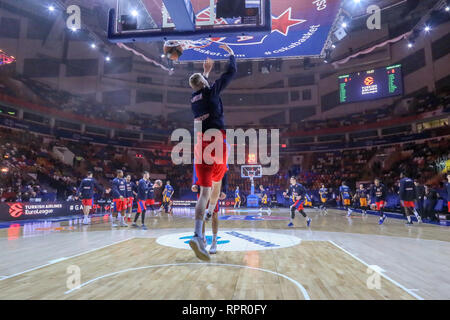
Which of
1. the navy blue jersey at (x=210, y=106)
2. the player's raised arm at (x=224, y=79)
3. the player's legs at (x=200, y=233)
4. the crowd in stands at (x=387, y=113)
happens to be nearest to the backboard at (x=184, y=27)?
the player's raised arm at (x=224, y=79)

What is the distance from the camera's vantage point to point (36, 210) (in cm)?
1157

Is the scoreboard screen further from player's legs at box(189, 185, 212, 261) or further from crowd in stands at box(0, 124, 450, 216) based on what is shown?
player's legs at box(189, 185, 212, 261)

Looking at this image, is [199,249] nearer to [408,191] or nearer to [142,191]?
[142,191]

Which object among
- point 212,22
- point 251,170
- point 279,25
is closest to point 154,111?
point 251,170

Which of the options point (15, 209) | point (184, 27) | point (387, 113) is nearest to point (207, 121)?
point (184, 27)

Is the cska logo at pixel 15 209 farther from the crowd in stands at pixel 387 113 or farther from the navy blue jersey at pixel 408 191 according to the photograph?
the crowd in stands at pixel 387 113

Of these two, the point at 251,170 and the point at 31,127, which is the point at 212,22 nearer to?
the point at 251,170

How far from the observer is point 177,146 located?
31.0m

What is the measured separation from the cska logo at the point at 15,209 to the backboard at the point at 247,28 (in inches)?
363

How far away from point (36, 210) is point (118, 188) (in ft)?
16.8

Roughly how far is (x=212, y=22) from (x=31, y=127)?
22.8 m

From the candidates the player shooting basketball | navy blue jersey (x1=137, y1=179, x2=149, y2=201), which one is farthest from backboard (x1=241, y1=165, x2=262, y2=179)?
the player shooting basketball

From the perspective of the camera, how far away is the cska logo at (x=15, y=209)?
1061 centimetres
